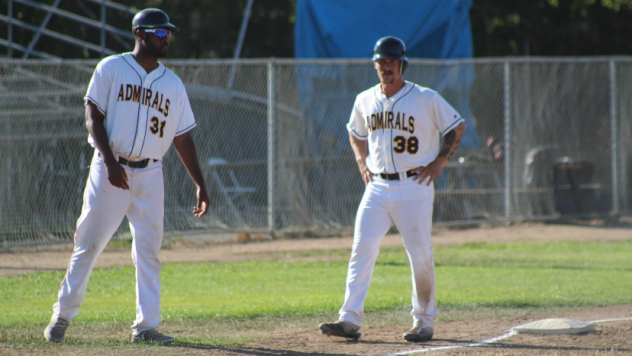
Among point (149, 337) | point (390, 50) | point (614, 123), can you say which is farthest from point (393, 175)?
point (614, 123)

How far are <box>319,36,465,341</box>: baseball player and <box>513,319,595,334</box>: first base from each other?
2.56 feet

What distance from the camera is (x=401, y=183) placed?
17.0 feet

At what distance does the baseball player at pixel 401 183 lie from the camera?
5125mm

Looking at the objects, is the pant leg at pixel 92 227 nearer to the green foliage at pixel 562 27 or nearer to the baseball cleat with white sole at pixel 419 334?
the baseball cleat with white sole at pixel 419 334

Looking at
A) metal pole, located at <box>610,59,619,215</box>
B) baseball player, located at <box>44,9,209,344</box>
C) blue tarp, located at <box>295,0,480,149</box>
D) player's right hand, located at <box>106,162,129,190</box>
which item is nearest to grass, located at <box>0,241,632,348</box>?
baseball player, located at <box>44,9,209,344</box>

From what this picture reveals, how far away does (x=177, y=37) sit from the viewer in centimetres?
2148

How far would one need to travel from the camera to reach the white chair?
10805 mm

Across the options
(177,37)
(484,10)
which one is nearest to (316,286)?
(484,10)

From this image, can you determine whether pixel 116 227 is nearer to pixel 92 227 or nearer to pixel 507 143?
pixel 92 227

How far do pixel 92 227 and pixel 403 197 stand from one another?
217cm

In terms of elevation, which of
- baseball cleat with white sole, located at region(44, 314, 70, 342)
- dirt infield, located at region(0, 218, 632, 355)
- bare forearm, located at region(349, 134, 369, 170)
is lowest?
dirt infield, located at region(0, 218, 632, 355)

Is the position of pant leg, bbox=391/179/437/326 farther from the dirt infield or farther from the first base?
the first base

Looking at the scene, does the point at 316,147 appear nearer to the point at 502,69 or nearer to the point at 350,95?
the point at 350,95

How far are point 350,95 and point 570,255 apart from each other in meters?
4.25
